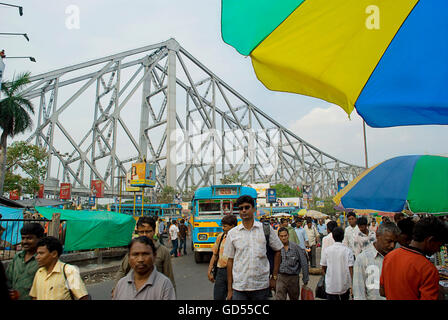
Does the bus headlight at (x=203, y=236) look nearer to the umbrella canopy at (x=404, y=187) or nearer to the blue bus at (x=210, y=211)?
the blue bus at (x=210, y=211)

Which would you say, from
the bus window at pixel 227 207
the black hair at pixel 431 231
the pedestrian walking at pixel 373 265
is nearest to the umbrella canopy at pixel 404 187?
the pedestrian walking at pixel 373 265

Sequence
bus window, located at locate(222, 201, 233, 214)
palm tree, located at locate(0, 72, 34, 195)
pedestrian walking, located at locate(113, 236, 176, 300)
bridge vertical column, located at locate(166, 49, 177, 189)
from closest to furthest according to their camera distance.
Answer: pedestrian walking, located at locate(113, 236, 176, 300) → bus window, located at locate(222, 201, 233, 214) → palm tree, located at locate(0, 72, 34, 195) → bridge vertical column, located at locate(166, 49, 177, 189)

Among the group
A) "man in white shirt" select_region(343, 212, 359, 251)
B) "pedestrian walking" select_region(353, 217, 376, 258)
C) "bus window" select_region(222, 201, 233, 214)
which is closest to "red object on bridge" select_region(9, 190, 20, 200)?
"bus window" select_region(222, 201, 233, 214)

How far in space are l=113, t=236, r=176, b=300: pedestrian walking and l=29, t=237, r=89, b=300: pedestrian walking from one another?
0.63 m

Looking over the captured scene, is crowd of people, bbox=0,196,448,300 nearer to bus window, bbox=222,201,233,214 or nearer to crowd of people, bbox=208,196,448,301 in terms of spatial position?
crowd of people, bbox=208,196,448,301

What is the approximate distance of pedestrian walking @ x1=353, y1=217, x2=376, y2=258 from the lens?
505 centimetres

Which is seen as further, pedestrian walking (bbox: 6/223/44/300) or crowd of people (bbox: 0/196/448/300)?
pedestrian walking (bbox: 6/223/44/300)

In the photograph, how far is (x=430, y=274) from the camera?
7.06 feet

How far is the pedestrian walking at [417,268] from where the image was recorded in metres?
2.16

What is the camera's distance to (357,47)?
234 cm

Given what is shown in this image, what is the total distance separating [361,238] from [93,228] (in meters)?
7.24

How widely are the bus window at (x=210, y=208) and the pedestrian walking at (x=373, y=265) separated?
711 centimetres
